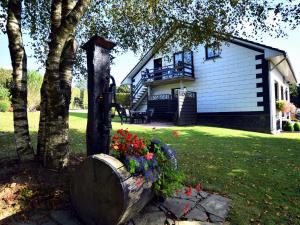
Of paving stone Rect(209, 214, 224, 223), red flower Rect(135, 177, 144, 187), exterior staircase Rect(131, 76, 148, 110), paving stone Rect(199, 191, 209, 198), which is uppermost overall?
exterior staircase Rect(131, 76, 148, 110)

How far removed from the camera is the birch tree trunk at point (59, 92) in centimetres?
359

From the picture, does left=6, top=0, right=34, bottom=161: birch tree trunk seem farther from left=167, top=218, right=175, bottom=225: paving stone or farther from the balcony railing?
the balcony railing

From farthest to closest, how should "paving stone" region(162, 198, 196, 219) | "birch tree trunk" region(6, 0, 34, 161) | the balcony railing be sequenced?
the balcony railing < "birch tree trunk" region(6, 0, 34, 161) < "paving stone" region(162, 198, 196, 219)

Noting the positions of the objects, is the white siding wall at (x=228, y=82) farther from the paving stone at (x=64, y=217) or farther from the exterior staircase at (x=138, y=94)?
the paving stone at (x=64, y=217)

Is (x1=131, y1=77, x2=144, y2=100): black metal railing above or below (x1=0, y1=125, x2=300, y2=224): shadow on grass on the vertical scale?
above

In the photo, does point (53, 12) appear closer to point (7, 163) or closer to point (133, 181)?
point (7, 163)

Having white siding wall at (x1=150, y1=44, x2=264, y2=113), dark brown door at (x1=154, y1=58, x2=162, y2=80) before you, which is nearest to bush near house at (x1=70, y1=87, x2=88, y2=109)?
dark brown door at (x1=154, y1=58, x2=162, y2=80)

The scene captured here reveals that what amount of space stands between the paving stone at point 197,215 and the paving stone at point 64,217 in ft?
4.55

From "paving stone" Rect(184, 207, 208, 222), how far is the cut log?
62 cm

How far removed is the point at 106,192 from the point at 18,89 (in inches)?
101

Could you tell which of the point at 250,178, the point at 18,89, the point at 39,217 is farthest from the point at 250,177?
the point at 18,89

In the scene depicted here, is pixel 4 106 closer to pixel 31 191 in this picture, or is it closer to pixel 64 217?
pixel 31 191

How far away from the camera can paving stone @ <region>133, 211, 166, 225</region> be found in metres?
2.80

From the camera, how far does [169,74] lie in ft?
59.2
